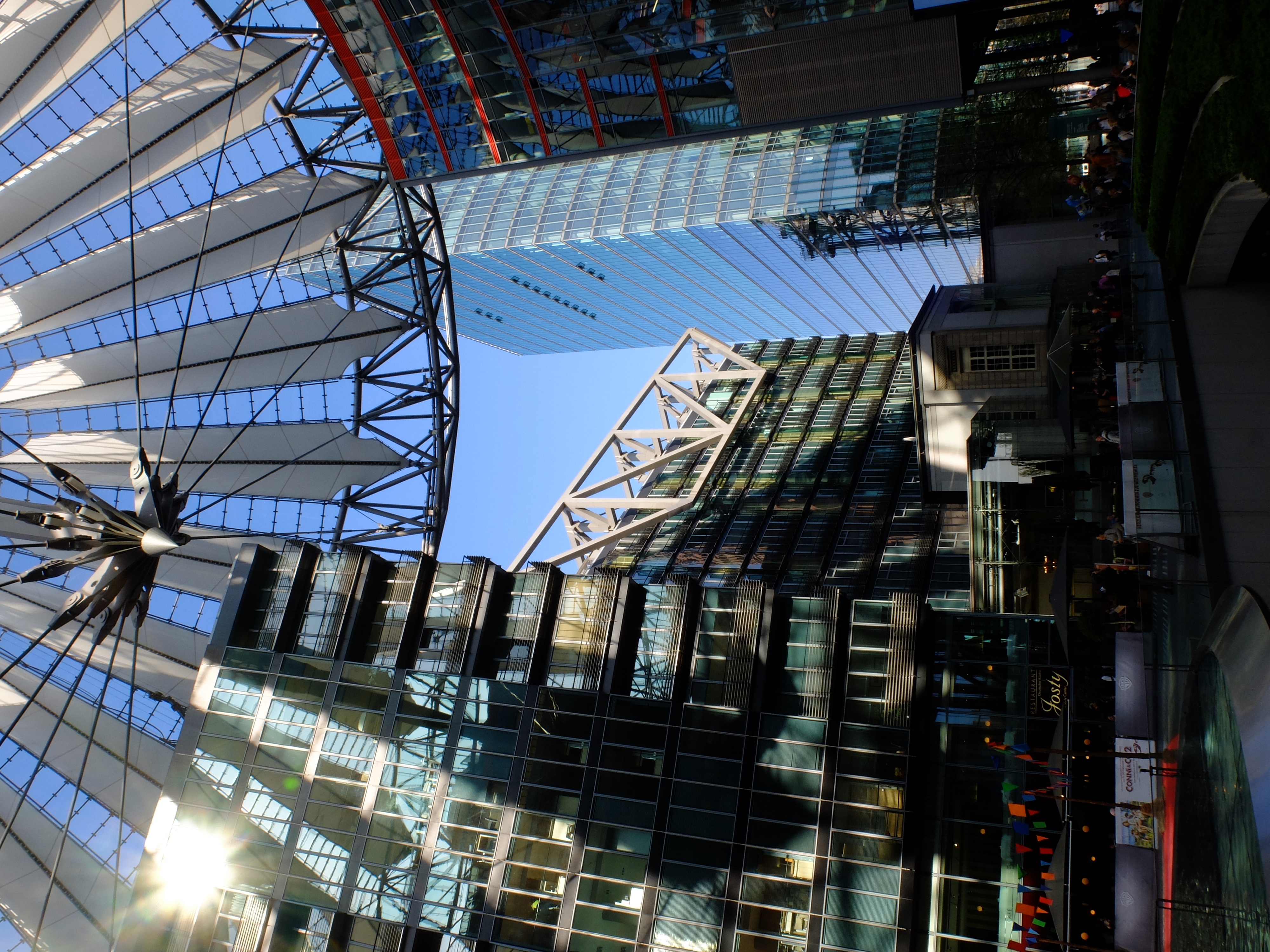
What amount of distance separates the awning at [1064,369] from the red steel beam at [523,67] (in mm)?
18500

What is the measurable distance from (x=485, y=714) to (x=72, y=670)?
14.8 metres

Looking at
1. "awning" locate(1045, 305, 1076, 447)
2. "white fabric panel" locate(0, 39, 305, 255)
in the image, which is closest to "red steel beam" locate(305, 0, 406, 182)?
"white fabric panel" locate(0, 39, 305, 255)

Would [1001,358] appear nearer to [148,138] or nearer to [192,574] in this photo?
[148,138]

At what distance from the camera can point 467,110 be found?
3000cm

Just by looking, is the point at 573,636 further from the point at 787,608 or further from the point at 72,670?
the point at 72,670

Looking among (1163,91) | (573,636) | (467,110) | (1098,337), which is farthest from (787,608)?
(467,110)

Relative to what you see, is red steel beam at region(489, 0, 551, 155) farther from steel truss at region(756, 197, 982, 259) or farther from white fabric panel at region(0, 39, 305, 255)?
steel truss at region(756, 197, 982, 259)

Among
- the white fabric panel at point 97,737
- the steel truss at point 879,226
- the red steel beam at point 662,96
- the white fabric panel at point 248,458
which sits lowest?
the white fabric panel at point 97,737

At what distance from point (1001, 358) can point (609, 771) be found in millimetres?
21467

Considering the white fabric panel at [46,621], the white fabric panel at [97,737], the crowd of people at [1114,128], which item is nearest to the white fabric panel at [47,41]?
the white fabric panel at [46,621]

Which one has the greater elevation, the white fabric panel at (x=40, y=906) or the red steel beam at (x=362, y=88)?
the red steel beam at (x=362, y=88)

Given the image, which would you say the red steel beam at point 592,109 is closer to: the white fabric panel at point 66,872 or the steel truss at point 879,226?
Answer: the steel truss at point 879,226

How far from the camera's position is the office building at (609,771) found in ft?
85.0

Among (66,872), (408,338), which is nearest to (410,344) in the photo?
(408,338)
